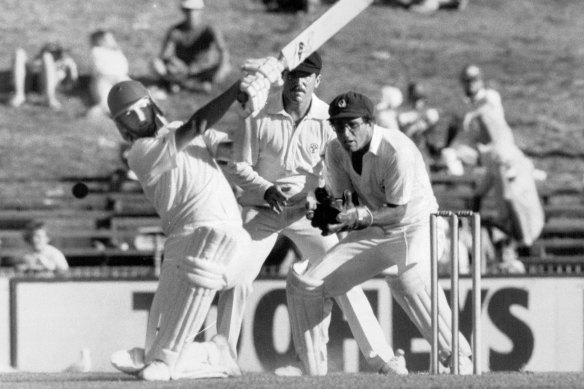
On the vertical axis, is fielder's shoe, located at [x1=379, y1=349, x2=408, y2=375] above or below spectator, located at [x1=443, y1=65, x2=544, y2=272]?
below

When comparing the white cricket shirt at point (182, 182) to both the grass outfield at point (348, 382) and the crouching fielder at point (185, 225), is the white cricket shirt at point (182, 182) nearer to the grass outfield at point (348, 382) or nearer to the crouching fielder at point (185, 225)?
the crouching fielder at point (185, 225)

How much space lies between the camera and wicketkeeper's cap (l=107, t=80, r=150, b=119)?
7719 mm

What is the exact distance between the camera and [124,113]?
7.77 meters

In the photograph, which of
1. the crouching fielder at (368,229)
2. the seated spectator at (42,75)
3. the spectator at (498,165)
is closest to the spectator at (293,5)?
the seated spectator at (42,75)

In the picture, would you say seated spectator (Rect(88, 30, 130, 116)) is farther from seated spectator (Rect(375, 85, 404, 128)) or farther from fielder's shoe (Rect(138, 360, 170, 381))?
fielder's shoe (Rect(138, 360, 170, 381))

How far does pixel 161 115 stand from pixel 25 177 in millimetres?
6227

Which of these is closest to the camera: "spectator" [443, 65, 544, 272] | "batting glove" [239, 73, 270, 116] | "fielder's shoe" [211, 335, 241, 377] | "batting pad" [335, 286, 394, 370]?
"batting glove" [239, 73, 270, 116]

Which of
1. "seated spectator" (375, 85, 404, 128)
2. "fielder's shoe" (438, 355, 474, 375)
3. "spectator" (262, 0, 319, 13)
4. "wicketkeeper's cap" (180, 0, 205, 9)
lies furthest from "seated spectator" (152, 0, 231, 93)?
"fielder's shoe" (438, 355, 474, 375)

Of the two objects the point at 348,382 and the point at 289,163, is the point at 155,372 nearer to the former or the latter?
the point at 348,382

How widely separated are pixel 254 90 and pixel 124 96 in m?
0.69

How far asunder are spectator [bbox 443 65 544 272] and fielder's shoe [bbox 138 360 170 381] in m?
5.38

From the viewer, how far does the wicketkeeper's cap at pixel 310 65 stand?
8211 millimetres

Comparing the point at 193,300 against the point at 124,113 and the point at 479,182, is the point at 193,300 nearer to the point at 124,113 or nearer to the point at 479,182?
the point at 124,113

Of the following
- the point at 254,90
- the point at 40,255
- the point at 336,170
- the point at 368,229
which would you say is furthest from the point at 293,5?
the point at 254,90
